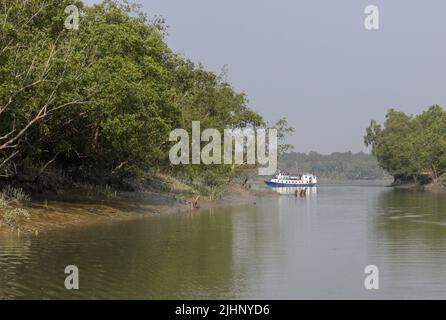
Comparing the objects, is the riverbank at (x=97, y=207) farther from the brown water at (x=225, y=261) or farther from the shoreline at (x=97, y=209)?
the brown water at (x=225, y=261)

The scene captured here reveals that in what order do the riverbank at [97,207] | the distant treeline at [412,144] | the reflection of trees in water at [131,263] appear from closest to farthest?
the reflection of trees in water at [131,263]
the riverbank at [97,207]
the distant treeline at [412,144]

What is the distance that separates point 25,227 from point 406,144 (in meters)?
125

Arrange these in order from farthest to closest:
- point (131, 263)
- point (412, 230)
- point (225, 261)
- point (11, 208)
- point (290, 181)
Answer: point (290, 181), point (412, 230), point (11, 208), point (225, 261), point (131, 263)

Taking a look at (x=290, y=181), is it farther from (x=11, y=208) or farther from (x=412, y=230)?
(x=11, y=208)

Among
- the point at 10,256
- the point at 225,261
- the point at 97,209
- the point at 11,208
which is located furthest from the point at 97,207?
the point at 225,261

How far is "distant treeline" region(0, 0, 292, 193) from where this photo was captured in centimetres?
3247

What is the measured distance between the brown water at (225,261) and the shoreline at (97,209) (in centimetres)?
181

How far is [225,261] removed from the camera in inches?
989

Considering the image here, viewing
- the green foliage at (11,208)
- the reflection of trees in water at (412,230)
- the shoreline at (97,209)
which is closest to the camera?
the reflection of trees in water at (412,230)

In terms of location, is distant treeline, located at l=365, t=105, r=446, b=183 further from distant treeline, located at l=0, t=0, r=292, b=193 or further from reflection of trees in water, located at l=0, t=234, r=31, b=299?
reflection of trees in water, located at l=0, t=234, r=31, b=299

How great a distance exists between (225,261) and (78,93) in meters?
15.2

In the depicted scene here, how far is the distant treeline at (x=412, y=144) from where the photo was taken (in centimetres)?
13675

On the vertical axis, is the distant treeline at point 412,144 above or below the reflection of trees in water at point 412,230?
above

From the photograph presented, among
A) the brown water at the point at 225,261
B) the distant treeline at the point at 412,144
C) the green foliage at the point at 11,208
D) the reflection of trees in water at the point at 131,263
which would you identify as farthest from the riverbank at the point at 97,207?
the distant treeline at the point at 412,144
